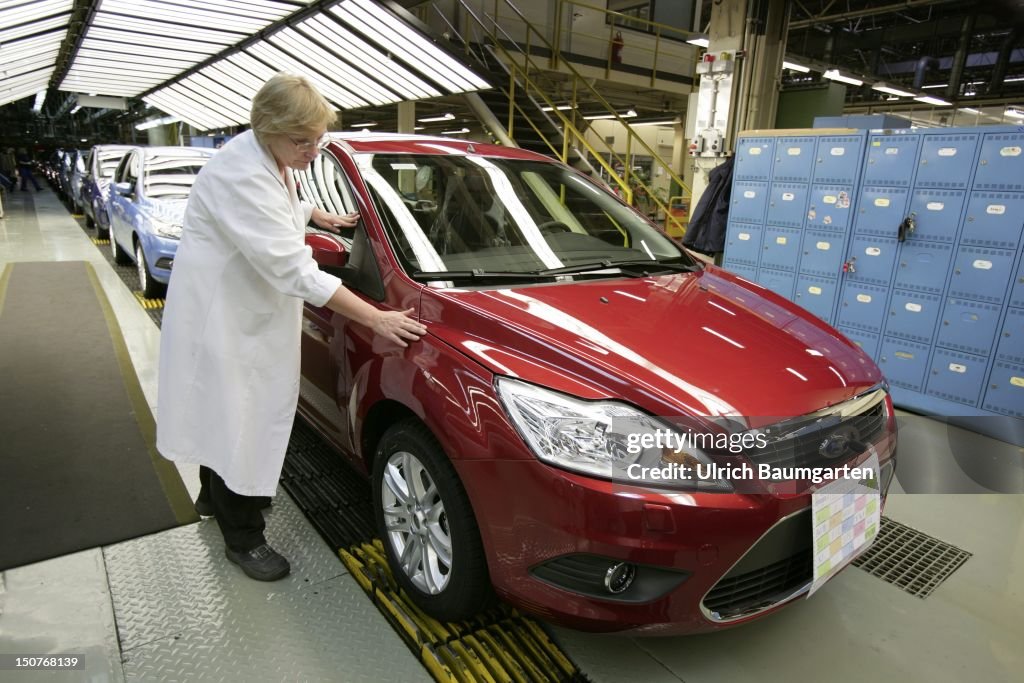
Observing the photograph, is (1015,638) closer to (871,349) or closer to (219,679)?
(219,679)

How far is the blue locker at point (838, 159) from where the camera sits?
15.8ft

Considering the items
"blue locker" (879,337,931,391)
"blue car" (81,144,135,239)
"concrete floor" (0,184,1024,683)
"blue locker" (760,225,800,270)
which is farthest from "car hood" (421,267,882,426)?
"blue car" (81,144,135,239)

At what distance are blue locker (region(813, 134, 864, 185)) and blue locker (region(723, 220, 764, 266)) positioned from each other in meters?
0.70

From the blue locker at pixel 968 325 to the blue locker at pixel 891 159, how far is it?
0.96 metres

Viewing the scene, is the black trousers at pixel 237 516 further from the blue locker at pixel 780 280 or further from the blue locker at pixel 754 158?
the blue locker at pixel 754 158

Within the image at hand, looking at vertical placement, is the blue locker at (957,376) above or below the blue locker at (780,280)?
below

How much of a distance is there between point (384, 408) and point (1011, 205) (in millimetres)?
4297

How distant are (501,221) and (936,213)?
3.62m

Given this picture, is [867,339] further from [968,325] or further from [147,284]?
[147,284]

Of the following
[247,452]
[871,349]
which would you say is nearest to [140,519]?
[247,452]

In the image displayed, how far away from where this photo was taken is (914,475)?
11.6ft

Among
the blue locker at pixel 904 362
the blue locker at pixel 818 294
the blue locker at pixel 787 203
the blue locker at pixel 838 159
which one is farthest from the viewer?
the blue locker at pixel 787 203

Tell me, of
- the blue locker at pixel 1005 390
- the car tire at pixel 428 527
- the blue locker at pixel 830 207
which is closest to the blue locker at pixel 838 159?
the blue locker at pixel 830 207

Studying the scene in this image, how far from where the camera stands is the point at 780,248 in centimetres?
543
